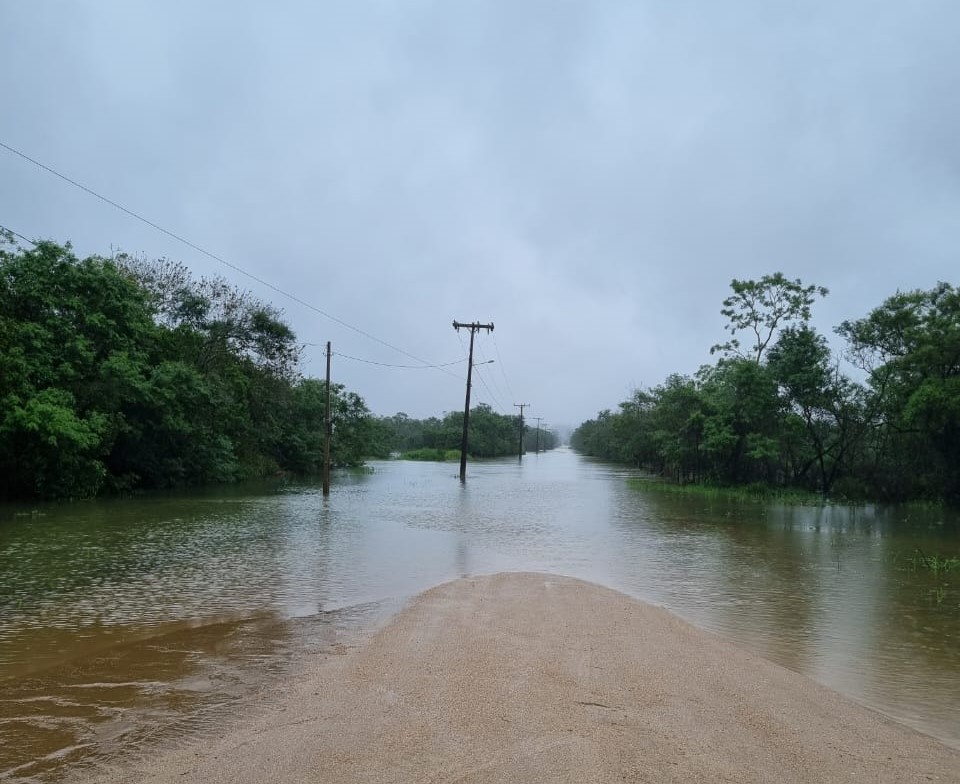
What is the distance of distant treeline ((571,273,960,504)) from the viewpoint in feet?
85.6

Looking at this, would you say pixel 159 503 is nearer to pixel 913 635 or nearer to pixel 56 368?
pixel 56 368

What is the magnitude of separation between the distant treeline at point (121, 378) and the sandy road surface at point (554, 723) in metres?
17.7

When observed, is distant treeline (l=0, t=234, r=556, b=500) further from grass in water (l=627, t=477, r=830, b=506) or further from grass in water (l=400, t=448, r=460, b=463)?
grass in water (l=400, t=448, r=460, b=463)

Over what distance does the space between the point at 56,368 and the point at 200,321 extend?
12920mm

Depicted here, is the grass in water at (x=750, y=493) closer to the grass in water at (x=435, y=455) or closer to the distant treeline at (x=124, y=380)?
the distant treeline at (x=124, y=380)

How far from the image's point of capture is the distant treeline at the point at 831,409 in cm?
2608

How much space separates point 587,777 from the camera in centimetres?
388

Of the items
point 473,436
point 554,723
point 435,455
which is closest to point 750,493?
point 554,723

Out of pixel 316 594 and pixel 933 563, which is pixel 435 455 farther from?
pixel 316 594

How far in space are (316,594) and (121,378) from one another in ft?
55.6

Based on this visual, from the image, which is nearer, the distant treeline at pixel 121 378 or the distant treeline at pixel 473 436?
the distant treeline at pixel 121 378

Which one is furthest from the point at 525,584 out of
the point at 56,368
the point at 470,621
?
the point at 56,368

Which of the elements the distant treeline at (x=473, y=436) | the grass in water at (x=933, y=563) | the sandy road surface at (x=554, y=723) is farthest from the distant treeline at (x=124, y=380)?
the distant treeline at (x=473, y=436)

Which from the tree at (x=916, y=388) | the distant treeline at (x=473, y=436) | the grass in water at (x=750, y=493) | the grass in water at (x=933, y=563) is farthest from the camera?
the distant treeline at (x=473, y=436)
